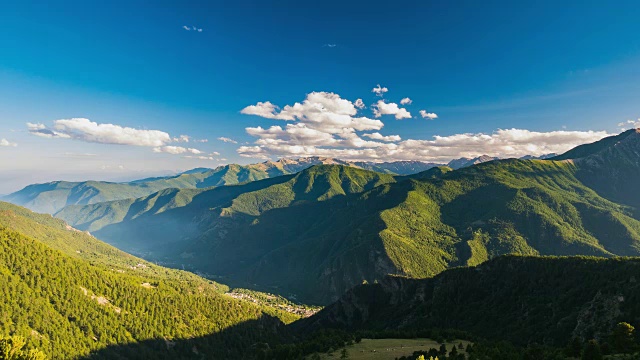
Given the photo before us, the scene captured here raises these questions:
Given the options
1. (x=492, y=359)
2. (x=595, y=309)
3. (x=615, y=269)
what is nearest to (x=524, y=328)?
(x=595, y=309)

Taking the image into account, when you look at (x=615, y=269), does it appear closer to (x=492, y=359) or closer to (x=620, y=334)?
(x=620, y=334)

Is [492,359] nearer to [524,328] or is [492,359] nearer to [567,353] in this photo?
[567,353]

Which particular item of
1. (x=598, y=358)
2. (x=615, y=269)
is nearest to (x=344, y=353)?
(x=598, y=358)

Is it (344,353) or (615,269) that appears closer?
(344,353)

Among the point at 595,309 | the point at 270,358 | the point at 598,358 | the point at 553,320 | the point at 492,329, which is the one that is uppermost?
the point at 598,358

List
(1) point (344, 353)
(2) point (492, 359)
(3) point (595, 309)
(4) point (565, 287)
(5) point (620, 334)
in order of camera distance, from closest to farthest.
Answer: (5) point (620, 334) < (2) point (492, 359) < (1) point (344, 353) < (3) point (595, 309) < (4) point (565, 287)

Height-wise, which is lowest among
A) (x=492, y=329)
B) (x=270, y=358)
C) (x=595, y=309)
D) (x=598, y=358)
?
(x=270, y=358)

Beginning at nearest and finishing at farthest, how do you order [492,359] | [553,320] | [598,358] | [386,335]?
[598,358]
[492,359]
[553,320]
[386,335]

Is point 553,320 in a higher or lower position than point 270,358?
higher

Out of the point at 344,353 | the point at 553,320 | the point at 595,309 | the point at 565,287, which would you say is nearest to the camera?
the point at 344,353
